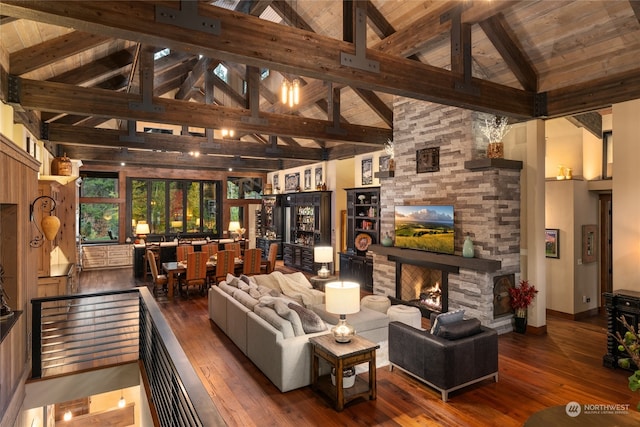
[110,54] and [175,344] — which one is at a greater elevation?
[110,54]

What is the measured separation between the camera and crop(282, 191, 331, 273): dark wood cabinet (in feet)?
37.0

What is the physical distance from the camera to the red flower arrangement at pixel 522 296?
5980mm

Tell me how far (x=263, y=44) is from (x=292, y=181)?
10.2m

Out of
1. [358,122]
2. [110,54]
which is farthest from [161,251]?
[358,122]

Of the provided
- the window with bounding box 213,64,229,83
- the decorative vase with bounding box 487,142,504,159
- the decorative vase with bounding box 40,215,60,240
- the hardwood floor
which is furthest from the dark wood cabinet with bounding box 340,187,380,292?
the window with bounding box 213,64,229,83

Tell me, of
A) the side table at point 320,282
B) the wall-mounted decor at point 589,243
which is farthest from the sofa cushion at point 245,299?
the wall-mounted decor at point 589,243

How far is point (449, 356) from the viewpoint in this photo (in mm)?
4039

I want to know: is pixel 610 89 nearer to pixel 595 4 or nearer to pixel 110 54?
pixel 595 4

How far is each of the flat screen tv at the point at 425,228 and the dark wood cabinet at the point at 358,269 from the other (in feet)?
6.02

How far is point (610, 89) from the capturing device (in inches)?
203

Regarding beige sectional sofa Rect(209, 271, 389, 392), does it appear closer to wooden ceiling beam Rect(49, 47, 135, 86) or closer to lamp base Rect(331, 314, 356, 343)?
lamp base Rect(331, 314, 356, 343)

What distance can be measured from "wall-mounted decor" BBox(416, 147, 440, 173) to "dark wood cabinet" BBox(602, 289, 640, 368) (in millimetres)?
3164

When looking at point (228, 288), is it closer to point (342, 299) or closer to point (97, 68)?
point (342, 299)

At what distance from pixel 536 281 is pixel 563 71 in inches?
128
